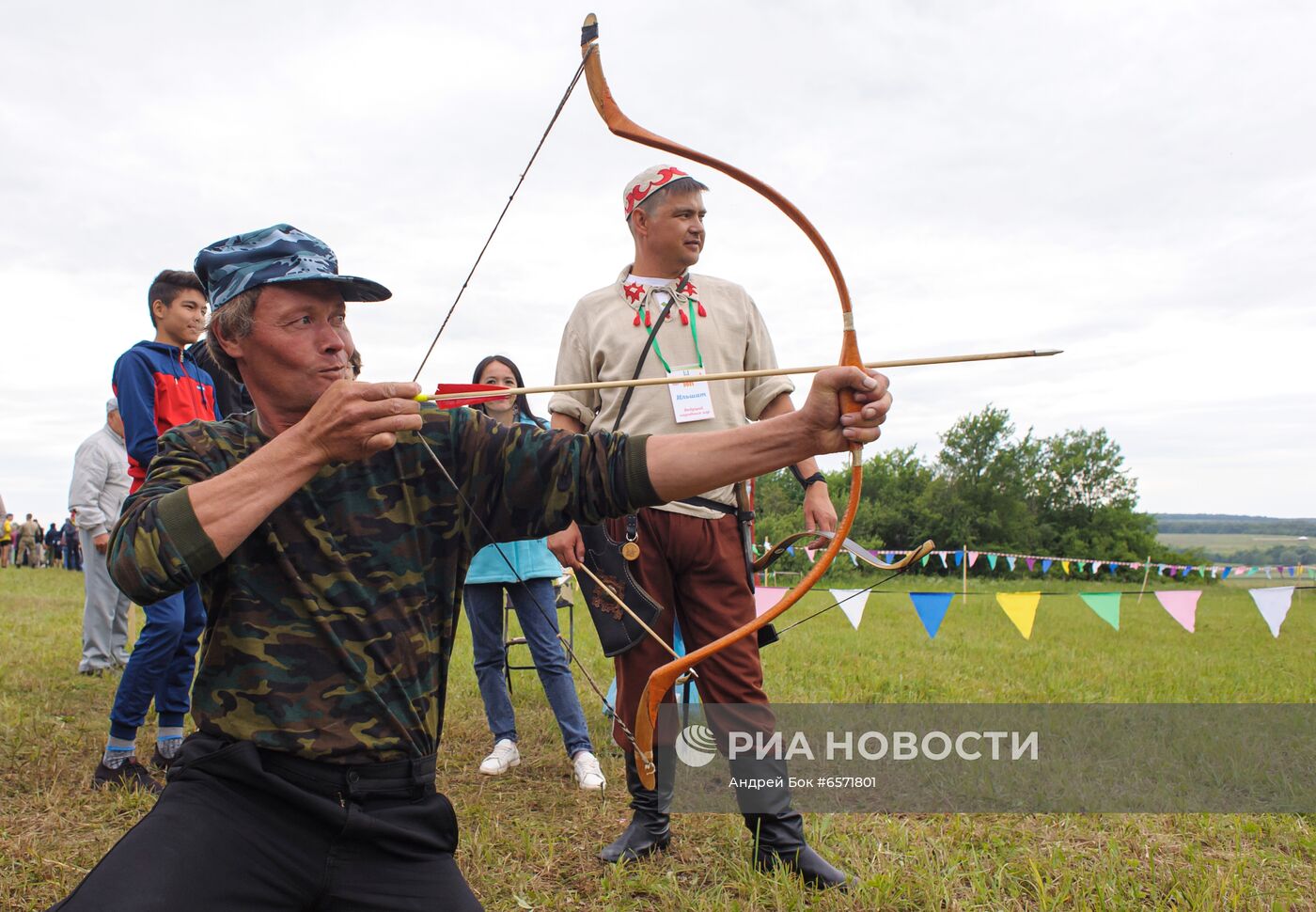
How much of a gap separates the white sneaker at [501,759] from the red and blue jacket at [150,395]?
1.81m

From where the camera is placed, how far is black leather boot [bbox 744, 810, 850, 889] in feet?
9.19

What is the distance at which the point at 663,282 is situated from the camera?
3117 millimetres

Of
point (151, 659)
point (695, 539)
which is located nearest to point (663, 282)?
point (695, 539)

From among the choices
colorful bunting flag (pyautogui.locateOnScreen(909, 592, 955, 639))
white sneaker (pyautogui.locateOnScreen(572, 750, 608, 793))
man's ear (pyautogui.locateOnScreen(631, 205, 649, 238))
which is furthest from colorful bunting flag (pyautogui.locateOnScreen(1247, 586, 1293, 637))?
man's ear (pyautogui.locateOnScreen(631, 205, 649, 238))

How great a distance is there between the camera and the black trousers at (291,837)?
1615mm

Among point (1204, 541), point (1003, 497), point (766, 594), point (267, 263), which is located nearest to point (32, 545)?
point (766, 594)

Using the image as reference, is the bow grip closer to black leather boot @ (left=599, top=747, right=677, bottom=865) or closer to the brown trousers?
the brown trousers

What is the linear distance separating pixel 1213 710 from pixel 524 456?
16.0ft

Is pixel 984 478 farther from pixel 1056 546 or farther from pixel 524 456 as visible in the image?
pixel 524 456

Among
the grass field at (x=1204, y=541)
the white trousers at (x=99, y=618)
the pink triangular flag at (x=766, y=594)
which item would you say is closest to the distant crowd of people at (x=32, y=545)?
the white trousers at (x=99, y=618)

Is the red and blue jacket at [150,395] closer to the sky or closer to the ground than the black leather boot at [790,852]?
closer to the sky

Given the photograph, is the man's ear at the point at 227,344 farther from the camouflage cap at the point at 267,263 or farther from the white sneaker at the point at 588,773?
the white sneaker at the point at 588,773

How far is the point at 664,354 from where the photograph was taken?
120 inches

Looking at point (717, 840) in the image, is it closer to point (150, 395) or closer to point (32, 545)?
point (150, 395)
